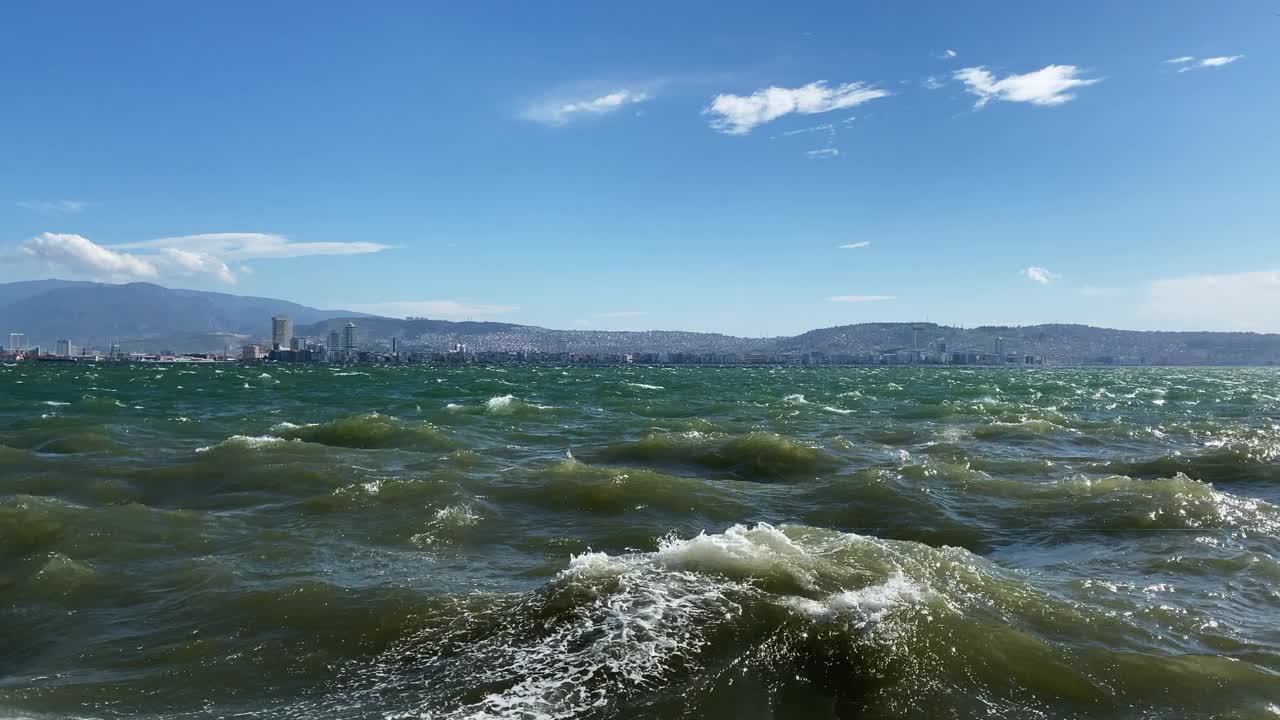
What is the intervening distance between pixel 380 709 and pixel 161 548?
271 inches

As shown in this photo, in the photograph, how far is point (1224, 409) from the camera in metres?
45.2

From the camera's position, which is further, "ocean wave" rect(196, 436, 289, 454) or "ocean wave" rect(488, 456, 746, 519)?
"ocean wave" rect(196, 436, 289, 454)

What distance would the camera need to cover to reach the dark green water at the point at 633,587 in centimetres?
659

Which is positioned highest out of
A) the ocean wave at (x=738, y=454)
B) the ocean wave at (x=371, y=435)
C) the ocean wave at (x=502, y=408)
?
the ocean wave at (x=738, y=454)

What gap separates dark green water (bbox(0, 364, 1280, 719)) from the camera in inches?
259

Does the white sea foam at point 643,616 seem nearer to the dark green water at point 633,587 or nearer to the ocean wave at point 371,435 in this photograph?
the dark green water at point 633,587

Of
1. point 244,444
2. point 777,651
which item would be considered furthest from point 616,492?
point 244,444

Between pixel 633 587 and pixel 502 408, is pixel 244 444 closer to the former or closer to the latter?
pixel 633 587

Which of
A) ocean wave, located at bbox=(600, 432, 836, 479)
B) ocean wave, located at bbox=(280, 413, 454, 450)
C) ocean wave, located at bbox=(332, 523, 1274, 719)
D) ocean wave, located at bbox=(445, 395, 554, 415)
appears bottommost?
ocean wave, located at bbox=(445, 395, 554, 415)

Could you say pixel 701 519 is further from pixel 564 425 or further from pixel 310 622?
pixel 564 425

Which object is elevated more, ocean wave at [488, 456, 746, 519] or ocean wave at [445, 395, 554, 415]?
ocean wave at [488, 456, 746, 519]

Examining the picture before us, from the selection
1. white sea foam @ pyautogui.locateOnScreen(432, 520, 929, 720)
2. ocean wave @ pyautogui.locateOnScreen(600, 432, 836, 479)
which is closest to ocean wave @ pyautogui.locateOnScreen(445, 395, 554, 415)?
ocean wave @ pyautogui.locateOnScreen(600, 432, 836, 479)

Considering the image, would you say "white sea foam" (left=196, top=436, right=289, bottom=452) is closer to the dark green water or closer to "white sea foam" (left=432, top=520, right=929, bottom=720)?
the dark green water

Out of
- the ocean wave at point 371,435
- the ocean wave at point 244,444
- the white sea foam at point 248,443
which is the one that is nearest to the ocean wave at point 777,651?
the ocean wave at point 244,444
